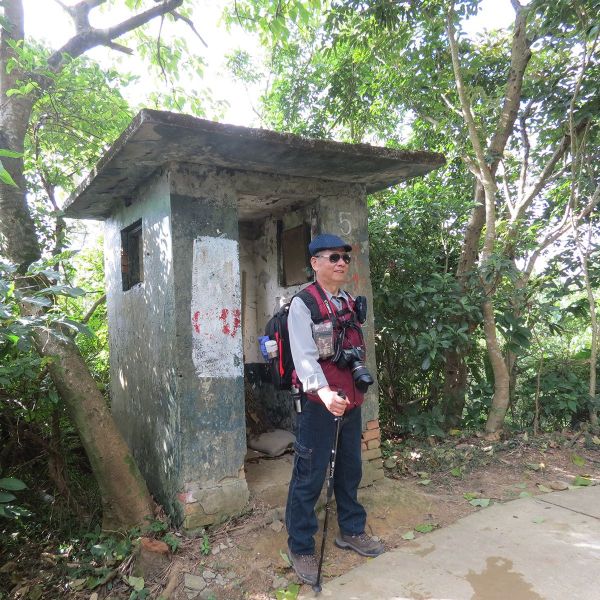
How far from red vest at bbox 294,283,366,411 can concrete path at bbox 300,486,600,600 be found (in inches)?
39.6

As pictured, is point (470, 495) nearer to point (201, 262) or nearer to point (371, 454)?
point (371, 454)

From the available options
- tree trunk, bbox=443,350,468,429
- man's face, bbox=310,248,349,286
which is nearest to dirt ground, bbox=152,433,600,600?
tree trunk, bbox=443,350,468,429

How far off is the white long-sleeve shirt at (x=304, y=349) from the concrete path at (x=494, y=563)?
1197 mm

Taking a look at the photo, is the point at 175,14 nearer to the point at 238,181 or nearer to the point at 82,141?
the point at 82,141

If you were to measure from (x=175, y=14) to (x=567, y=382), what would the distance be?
6461 millimetres

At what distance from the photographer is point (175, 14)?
5.83 meters

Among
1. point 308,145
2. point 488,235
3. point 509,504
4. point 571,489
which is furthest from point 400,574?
point 488,235

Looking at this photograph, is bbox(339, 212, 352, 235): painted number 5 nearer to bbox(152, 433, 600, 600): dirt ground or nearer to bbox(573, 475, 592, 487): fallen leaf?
bbox(152, 433, 600, 600): dirt ground

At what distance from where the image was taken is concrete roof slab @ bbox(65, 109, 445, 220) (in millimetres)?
3021

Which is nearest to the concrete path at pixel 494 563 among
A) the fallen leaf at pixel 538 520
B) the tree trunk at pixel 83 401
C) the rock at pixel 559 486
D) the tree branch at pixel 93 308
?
the fallen leaf at pixel 538 520

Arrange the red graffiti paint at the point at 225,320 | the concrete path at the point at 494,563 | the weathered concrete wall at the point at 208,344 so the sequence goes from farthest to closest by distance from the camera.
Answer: the red graffiti paint at the point at 225,320
the weathered concrete wall at the point at 208,344
the concrete path at the point at 494,563

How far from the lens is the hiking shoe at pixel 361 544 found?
9.98ft

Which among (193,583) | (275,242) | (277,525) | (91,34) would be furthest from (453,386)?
(91,34)

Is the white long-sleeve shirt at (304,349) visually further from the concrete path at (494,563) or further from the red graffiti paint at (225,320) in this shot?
the concrete path at (494,563)
